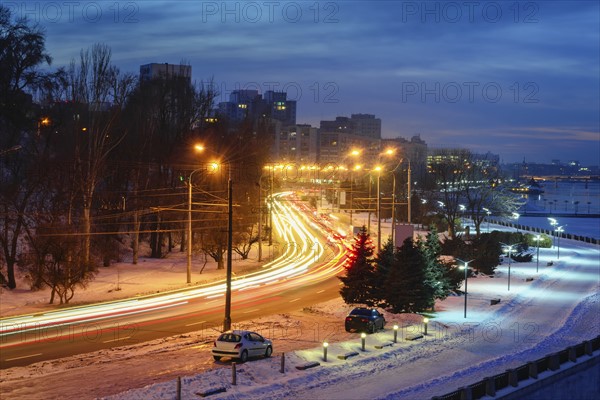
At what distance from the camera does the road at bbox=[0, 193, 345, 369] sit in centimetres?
2405

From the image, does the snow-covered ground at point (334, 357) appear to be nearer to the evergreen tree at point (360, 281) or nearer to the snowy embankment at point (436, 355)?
the snowy embankment at point (436, 355)

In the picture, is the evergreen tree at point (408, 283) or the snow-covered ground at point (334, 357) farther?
the evergreen tree at point (408, 283)

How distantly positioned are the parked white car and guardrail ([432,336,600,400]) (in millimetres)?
7052

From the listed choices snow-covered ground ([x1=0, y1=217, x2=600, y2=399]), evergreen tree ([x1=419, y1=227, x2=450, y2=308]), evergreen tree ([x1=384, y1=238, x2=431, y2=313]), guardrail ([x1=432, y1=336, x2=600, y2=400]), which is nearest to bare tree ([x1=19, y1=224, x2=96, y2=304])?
snow-covered ground ([x1=0, y1=217, x2=600, y2=399])

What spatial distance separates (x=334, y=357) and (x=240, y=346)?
126 inches

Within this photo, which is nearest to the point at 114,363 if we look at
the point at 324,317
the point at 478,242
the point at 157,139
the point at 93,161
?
the point at 324,317

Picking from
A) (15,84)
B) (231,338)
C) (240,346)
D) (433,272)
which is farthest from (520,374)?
(15,84)

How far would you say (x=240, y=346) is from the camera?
21625 millimetres

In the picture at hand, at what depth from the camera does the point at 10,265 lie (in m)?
37.5

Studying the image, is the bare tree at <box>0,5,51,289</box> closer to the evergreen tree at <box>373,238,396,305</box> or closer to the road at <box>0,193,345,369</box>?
the road at <box>0,193,345,369</box>

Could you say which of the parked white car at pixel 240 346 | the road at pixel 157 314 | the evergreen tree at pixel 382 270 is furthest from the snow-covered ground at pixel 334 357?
the evergreen tree at pixel 382 270

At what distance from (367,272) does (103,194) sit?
25.6 meters

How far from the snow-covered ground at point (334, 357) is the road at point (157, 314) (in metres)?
1.55

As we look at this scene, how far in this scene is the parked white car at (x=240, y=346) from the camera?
21.6 metres
